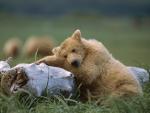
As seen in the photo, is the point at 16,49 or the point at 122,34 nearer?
the point at 16,49

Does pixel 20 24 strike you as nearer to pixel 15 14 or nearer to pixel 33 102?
pixel 15 14

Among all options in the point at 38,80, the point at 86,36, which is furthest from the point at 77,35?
the point at 86,36

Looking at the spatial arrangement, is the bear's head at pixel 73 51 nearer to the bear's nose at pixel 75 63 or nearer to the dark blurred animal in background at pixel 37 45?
the bear's nose at pixel 75 63

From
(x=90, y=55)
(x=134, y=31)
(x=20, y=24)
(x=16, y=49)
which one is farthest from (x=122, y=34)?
(x=90, y=55)

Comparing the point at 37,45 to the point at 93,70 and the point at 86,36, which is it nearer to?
the point at 86,36

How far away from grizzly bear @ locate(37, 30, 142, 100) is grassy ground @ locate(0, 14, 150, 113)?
0.26m

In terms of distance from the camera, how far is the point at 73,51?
7.52 meters

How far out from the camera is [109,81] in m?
7.50

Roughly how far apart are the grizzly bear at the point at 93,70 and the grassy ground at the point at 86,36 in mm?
261

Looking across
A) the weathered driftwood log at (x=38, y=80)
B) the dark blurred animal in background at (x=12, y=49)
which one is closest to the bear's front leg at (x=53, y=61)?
the weathered driftwood log at (x=38, y=80)

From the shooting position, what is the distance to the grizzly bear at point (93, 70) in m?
7.44

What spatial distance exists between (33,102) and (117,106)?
0.98m

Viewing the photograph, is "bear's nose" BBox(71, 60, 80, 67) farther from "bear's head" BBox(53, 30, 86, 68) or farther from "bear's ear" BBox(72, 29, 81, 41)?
"bear's ear" BBox(72, 29, 81, 41)

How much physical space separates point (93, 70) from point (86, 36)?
26.6m
